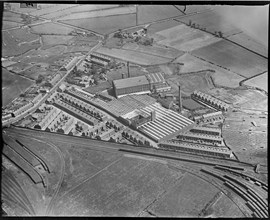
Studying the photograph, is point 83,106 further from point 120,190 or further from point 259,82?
point 259,82

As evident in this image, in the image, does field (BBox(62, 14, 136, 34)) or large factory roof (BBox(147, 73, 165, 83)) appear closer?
large factory roof (BBox(147, 73, 165, 83))

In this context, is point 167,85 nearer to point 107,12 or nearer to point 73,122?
point 73,122

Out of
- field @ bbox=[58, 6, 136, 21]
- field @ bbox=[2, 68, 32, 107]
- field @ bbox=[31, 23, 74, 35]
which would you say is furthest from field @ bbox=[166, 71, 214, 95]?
field @ bbox=[58, 6, 136, 21]

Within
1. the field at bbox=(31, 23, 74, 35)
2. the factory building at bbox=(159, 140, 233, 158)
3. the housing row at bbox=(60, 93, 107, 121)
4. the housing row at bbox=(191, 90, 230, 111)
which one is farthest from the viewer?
the field at bbox=(31, 23, 74, 35)

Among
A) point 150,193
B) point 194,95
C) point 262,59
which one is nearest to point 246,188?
point 150,193

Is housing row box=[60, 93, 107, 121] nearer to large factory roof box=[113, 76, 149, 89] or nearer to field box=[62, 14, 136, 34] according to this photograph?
large factory roof box=[113, 76, 149, 89]

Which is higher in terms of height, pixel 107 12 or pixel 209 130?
pixel 107 12

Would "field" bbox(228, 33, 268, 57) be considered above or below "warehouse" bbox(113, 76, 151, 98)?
above
